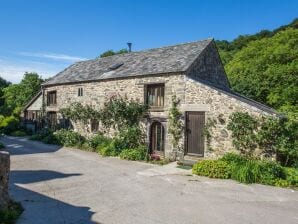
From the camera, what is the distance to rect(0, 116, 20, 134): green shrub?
Result: 1302 inches

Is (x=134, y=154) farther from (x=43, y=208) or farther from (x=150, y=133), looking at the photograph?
(x=43, y=208)

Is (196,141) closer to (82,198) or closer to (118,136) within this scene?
(118,136)

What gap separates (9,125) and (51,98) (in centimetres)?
757

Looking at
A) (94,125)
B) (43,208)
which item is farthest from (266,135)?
(94,125)

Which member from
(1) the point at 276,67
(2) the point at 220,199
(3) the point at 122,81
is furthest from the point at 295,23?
(2) the point at 220,199

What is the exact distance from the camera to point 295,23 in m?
46.5

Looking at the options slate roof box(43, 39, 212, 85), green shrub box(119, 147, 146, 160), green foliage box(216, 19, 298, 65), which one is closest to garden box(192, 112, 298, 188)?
green shrub box(119, 147, 146, 160)

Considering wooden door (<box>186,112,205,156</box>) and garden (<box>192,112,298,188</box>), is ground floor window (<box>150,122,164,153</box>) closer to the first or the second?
wooden door (<box>186,112,205,156</box>)

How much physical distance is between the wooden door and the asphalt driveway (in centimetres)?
245

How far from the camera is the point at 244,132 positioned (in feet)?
50.7

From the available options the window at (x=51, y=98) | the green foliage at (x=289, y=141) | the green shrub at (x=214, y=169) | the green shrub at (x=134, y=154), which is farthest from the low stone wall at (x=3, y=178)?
the window at (x=51, y=98)

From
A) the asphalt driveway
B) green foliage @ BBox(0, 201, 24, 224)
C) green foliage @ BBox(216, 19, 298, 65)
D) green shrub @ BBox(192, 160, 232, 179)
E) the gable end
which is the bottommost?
the asphalt driveway

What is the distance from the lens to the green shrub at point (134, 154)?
18672mm

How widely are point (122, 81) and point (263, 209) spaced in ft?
45.6
